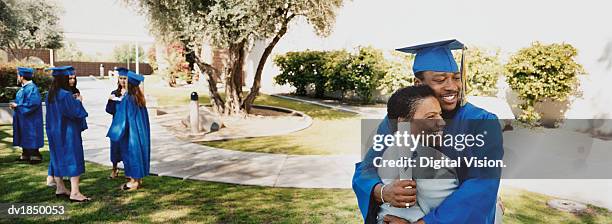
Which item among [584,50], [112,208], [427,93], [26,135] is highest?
[584,50]

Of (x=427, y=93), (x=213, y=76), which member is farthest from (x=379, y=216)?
(x=213, y=76)

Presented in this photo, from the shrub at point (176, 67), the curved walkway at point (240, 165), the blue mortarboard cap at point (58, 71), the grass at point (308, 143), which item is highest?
the shrub at point (176, 67)

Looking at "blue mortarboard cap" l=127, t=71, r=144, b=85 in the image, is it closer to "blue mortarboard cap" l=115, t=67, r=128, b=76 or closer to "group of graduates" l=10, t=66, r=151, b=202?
"group of graduates" l=10, t=66, r=151, b=202

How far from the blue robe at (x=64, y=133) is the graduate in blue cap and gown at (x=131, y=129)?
503 mm

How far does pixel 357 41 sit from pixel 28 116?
12429 mm

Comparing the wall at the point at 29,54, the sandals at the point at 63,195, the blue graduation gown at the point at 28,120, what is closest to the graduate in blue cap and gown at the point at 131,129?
the sandals at the point at 63,195

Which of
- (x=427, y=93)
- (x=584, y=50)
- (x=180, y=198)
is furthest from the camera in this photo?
(x=584, y=50)

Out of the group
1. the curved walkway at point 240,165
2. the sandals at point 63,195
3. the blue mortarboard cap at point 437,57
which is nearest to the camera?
the blue mortarboard cap at point 437,57

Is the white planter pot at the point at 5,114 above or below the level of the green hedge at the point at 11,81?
below

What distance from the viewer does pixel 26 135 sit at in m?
7.12

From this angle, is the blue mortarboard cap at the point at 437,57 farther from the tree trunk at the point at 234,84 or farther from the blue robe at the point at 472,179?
the tree trunk at the point at 234,84

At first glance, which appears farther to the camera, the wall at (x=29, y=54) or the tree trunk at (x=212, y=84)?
the wall at (x=29, y=54)

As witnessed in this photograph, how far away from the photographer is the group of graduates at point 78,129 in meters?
5.06

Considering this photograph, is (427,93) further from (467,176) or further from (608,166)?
(608,166)
